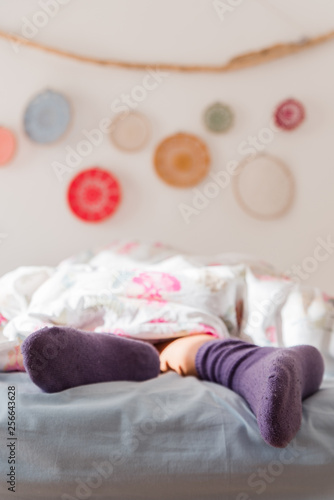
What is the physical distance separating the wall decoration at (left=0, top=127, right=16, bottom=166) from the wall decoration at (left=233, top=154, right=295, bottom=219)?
98 centimetres

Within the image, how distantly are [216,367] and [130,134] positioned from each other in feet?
5.37

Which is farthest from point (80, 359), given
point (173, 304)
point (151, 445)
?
point (173, 304)

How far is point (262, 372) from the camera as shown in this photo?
34.7 inches

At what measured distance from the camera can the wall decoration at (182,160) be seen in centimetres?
254

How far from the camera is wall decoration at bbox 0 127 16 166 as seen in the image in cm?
248

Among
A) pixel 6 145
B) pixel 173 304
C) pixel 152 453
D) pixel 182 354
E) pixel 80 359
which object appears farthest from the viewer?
pixel 6 145

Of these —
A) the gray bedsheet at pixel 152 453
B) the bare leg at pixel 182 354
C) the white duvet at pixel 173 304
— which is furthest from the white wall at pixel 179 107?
the gray bedsheet at pixel 152 453

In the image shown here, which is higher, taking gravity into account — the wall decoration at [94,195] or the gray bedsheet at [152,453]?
the wall decoration at [94,195]

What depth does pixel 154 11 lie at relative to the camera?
255 centimetres

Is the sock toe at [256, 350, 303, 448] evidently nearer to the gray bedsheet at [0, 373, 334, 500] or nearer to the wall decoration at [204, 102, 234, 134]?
the gray bedsheet at [0, 373, 334, 500]

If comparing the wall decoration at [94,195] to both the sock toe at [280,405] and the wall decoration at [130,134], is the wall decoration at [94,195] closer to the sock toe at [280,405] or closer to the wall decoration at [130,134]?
the wall decoration at [130,134]

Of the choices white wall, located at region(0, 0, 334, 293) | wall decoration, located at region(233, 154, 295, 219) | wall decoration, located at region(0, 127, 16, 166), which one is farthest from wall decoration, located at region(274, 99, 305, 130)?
wall decoration, located at region(0, 127, 16, 166)

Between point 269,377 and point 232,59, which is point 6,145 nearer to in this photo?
point 232,59

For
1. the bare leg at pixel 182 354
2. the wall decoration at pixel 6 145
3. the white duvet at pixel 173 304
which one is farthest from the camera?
the wall decoration at pixel 6 145
